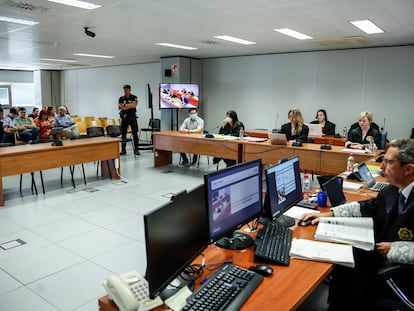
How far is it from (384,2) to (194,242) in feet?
13.6

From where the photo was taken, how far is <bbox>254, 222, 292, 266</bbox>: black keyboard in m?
1.81

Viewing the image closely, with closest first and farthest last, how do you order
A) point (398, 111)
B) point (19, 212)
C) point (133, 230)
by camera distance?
point (133, 230), point (19, 212), point (398, 111)

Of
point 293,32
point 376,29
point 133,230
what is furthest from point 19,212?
point 376,29

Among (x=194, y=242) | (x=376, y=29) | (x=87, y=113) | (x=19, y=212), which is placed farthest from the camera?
(x=87, y=113)

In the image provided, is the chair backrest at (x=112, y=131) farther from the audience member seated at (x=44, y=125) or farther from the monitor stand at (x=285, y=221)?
the monitor stand at (x=285, y=221)

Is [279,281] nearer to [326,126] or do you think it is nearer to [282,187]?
[282,187]

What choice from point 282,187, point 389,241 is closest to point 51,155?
point 282,187

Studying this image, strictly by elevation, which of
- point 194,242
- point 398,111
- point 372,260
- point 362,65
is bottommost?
point 372,260

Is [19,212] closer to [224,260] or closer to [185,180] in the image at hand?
[185,180]

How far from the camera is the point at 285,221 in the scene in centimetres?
236

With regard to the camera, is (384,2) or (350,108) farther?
(350,108)

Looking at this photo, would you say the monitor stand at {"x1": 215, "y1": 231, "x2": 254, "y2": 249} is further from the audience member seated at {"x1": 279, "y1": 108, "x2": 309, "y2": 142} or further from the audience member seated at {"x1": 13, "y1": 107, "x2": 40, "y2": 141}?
the audience member seated at {"x1": 13, "y1": 107, "x2": 40, "y2": 141}

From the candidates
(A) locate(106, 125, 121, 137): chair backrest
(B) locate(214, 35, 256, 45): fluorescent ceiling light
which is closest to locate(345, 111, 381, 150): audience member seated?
(B) locate(214, 35, 256, 45): fluorescent ceiling light

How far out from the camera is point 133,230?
4.11 m
